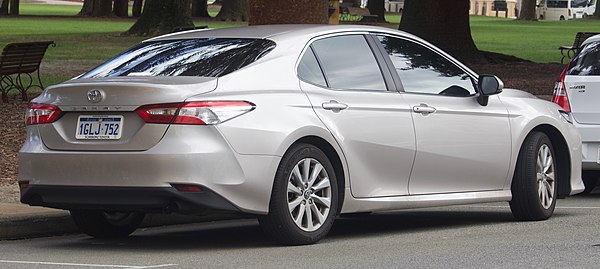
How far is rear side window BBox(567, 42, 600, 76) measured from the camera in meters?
13.3

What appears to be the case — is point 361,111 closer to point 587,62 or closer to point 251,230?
point 251,230

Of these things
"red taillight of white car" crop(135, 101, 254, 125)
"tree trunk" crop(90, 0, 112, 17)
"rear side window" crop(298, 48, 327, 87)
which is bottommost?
"tree trunk" crop(90, 0, 112, 17)

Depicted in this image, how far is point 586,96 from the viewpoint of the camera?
13180mm

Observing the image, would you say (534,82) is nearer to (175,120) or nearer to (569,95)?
(569,95)

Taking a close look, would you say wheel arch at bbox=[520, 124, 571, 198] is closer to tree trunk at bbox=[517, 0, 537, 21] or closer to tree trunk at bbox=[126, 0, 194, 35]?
tree trunk at bbox=[126, 0, 194, 35]

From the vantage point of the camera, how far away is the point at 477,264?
8.62 m

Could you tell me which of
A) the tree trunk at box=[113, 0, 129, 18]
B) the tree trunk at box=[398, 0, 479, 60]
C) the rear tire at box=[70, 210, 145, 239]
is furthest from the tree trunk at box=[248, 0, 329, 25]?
the tree trunk at box=[113, 0, 129, 18]

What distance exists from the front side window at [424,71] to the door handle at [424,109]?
157 mm

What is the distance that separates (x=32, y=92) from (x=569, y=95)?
39.0ft

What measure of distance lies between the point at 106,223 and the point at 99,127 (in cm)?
132

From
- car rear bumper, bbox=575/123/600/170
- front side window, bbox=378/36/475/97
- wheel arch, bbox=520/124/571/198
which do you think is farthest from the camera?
car rear bumper, bbox=575/123/600/170

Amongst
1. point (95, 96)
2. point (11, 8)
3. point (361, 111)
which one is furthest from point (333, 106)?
point (11, 8)

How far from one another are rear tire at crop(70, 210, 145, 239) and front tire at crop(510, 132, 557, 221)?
2.95 m

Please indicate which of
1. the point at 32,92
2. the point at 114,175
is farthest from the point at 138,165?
the point at 32,92
